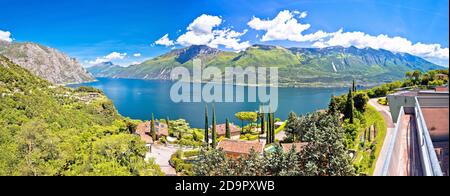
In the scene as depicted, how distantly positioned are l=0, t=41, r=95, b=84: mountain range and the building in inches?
2303

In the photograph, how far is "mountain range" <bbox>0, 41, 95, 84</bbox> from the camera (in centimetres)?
6743

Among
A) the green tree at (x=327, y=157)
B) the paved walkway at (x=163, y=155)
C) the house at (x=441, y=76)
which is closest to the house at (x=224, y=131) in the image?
the paved walkway at (x=163, y=155)

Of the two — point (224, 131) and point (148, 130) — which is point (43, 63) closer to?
point (148, 130)

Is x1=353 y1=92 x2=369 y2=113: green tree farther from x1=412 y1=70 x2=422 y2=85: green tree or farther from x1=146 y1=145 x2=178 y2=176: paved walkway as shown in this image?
x1=146 y1=145 x2=178 y2=176: paved walkway

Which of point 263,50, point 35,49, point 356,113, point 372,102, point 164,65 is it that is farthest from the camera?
point 164,65

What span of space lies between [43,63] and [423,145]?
9622 centimetres

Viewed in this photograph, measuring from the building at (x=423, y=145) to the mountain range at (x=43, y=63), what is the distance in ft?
192

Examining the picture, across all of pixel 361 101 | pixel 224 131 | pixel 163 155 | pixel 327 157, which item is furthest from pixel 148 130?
pixel 327 157

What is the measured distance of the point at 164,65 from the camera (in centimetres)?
16862

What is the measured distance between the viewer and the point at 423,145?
14.0ft

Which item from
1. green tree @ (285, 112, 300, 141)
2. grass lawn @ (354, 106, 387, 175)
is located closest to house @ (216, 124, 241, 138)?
green tree @ (285, 112, 300, 141)
